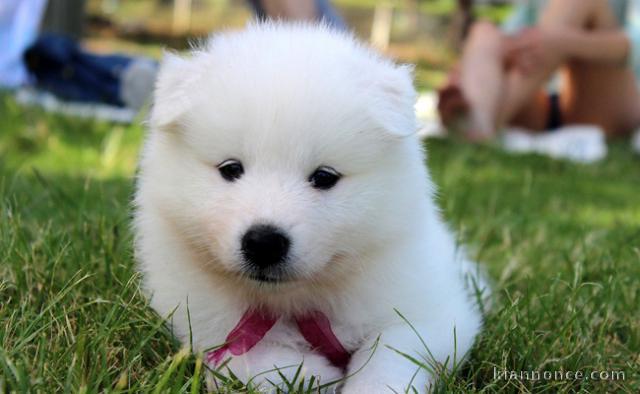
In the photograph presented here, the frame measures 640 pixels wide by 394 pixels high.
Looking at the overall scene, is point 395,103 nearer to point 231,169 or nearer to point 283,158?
point 283,158

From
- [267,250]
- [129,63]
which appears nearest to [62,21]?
[129,63]

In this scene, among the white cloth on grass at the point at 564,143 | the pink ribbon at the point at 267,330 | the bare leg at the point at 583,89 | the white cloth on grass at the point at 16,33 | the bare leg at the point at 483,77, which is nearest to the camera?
the pink ribbon at the point at 267,330

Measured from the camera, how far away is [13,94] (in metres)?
8.01

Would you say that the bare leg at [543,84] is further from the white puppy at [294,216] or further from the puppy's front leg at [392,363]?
the puppy's front leg at [392,363]

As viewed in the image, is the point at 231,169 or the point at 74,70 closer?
the point at 231,169

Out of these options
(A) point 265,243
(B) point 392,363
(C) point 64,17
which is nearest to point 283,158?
(A) point 265,243

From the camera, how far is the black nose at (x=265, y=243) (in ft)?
7.52

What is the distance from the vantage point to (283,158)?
2396mm

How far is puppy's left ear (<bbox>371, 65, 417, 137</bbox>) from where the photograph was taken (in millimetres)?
2582

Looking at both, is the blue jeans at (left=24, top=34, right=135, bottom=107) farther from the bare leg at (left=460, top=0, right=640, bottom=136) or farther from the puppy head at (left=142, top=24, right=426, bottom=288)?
the puppy head at (left=142, top=24, right=426, bottom=288)

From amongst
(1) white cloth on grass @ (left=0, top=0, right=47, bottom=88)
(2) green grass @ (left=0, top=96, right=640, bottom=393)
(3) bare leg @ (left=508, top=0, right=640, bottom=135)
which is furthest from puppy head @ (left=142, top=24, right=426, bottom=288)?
(3) bare leg @ (left=508, top=0, right=640, bottom=135)

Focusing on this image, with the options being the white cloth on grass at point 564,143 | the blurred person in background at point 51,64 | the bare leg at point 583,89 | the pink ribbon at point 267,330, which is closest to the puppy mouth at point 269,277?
the pink ribbon at point 267,330

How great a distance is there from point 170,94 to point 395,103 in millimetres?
780

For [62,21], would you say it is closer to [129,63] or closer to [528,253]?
[129,63]
